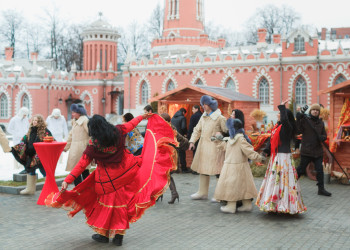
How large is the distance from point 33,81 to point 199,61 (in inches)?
551

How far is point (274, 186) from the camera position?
301 inches

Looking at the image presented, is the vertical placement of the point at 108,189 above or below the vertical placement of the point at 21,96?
below

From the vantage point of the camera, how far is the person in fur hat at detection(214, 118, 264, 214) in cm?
788

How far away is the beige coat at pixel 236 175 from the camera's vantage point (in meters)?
7.87

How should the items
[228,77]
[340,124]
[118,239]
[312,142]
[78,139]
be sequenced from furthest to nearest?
[228,77] < [340,124] < [312,142] < [78,139] < [118,239]

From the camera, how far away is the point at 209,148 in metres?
8.77

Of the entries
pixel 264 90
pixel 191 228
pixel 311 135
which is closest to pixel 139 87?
pixel 264 90

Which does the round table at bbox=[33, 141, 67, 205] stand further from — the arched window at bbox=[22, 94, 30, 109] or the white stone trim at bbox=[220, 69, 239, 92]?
the arched window at bbox=[22, 94, 30, 109]

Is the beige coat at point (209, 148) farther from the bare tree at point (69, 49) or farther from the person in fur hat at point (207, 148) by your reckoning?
the bare tree at point (69, 49)

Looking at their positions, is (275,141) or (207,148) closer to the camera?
(275,141)

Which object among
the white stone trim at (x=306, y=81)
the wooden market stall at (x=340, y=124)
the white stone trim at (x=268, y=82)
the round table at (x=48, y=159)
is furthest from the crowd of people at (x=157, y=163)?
the white stone trim at (x=268, y=82)

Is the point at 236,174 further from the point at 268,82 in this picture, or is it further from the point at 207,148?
the point at 268,82

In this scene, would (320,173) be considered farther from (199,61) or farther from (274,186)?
(199,61)

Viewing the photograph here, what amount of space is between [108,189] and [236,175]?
2.70 m
